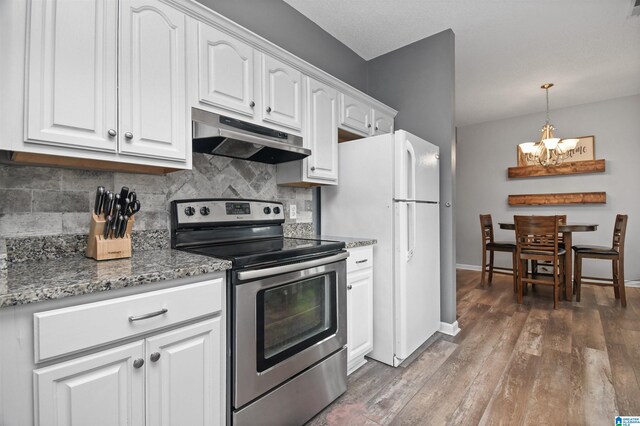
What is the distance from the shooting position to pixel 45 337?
90 centimetres

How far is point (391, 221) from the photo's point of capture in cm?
224

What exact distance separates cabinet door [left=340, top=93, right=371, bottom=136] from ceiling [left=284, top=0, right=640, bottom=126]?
76 centimetres

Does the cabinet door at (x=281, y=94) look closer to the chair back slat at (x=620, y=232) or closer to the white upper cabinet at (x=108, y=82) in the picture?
the white upper cabinet at (x=108, y=82)

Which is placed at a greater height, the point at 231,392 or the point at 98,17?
the point at 98,17

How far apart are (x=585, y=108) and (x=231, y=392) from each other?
20.6ft

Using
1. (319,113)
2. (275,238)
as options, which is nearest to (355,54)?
(319,113)

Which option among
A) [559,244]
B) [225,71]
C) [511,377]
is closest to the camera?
[225,71]

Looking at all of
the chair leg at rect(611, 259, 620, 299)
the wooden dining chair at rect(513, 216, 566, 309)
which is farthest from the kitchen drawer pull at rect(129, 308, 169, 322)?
the chair leg at rect(611, 259, 620, 299)

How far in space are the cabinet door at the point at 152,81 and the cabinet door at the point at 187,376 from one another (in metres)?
0.82

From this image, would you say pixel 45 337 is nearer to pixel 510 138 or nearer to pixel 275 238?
pixel 275 238

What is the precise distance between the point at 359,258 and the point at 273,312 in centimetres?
82

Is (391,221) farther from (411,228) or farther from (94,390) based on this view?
(94,390)

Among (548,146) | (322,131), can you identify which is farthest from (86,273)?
(548,146)

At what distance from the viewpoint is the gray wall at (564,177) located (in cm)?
460
